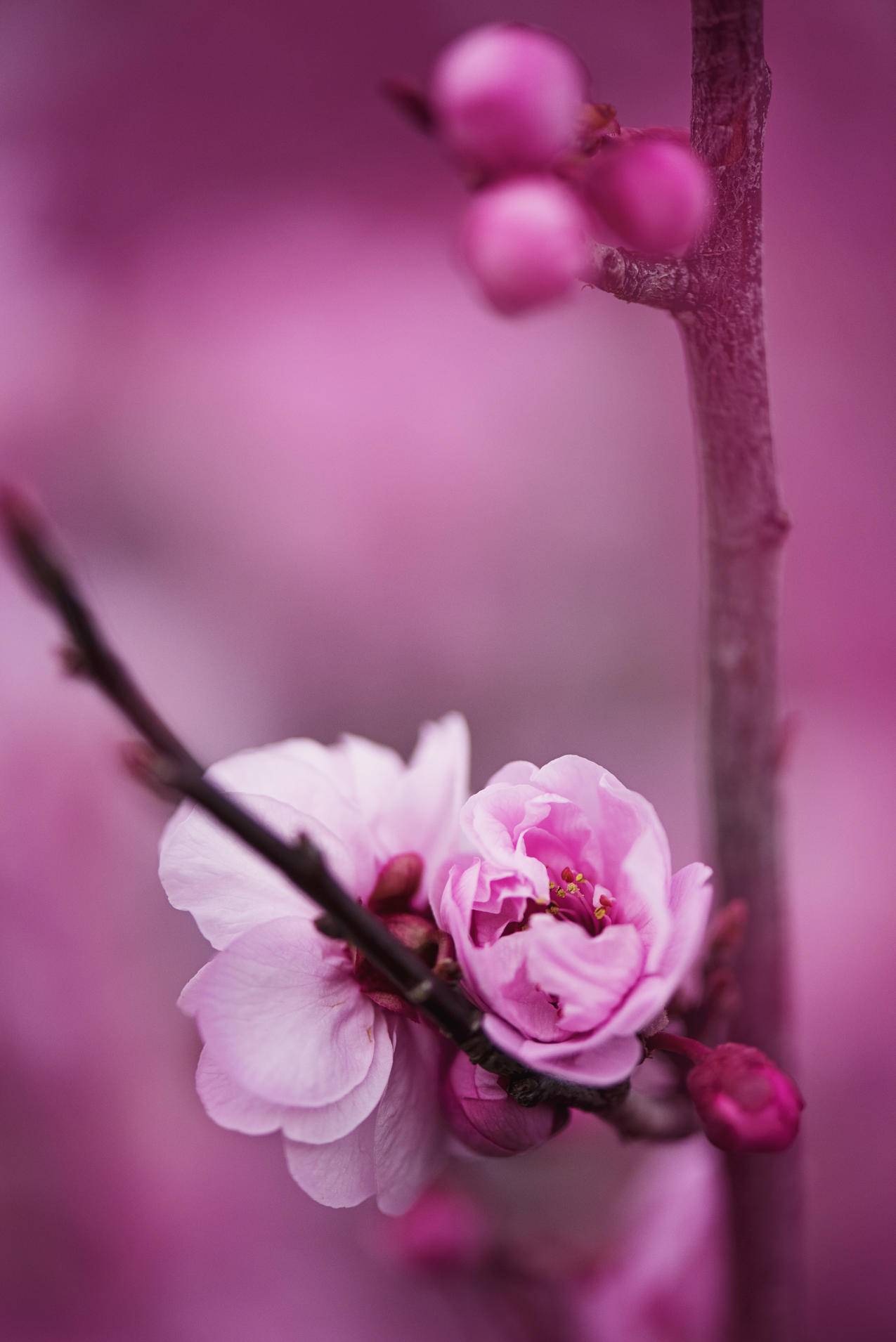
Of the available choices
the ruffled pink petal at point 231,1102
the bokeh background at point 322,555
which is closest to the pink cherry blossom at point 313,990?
the ruffled pink petal at point 231,1102

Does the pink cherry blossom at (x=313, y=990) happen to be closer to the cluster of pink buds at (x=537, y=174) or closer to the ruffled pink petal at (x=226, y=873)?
the ruffled pink petal at (x=226, y=873)

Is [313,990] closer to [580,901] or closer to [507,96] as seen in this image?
[580,901]

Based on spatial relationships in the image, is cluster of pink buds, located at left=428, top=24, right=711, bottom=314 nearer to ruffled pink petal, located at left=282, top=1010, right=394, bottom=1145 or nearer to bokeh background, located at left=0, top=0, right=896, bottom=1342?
ruffled pink petal, located at left=282, top=1010, right=394, bottom=1145

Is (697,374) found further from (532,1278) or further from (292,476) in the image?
(292,476)

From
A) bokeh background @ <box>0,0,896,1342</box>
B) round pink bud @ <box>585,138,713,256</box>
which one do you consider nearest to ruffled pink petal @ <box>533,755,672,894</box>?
round pink bud @ <box>585,138,713,256</box>

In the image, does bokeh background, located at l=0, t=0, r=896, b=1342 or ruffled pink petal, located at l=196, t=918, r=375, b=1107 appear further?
bokeh background, located at l=0, t=0, r=896, b=1342
